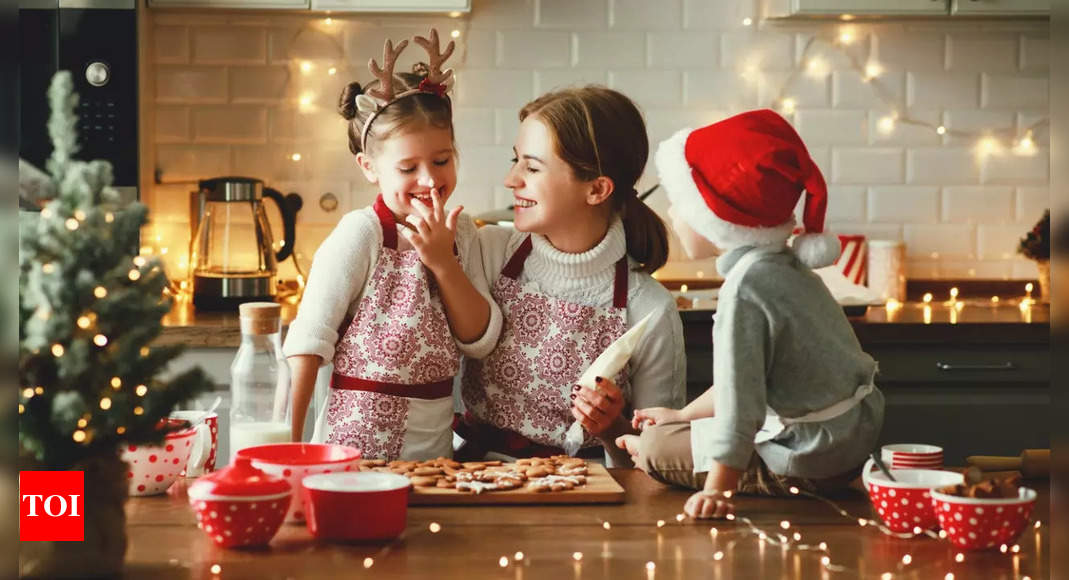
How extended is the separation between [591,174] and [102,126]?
5.11 feet

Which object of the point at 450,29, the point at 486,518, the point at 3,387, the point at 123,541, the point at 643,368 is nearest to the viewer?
the point at 3,387

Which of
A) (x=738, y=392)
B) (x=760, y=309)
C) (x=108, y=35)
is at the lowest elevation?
(x=738, y=392)

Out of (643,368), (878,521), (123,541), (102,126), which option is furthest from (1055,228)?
(102,126)

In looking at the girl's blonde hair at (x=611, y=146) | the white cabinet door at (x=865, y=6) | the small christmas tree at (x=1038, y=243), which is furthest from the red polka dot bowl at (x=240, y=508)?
the small christmas tree at (x=1038, y=243)

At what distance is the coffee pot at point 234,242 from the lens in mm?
3143

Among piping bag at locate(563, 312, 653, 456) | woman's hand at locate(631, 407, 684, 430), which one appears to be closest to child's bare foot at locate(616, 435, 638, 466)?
woman's hand at locate(631, 407, 684, 430)

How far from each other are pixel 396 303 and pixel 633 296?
1.47 feet

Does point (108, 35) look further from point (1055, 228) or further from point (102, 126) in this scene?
point (1055, 228)

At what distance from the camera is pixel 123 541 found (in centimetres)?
117

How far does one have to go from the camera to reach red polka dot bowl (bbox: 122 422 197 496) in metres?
1.53

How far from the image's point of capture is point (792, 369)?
1.54 m

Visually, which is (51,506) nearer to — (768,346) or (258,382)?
(258,382)

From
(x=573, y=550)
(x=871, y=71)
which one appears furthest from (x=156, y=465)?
(x=871, y=71)

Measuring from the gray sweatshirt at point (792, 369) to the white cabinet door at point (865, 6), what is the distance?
1883 millimetres
